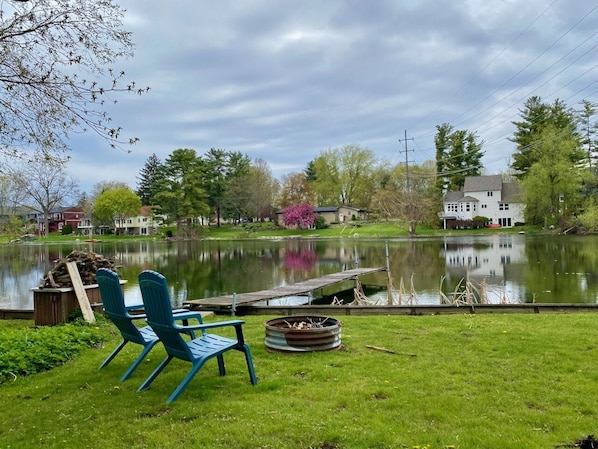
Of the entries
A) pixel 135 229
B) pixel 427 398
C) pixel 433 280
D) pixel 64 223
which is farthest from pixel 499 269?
pixel 64 223

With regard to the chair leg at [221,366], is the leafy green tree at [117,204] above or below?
above

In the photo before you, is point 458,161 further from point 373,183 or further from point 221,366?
point 221,366

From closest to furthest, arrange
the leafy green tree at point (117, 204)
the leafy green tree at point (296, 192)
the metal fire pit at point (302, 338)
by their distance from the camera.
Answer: the metal fire pit at point (302, 338) < the leafy green tree at point (117, 204) < the leafy green tree at point (296, 192)

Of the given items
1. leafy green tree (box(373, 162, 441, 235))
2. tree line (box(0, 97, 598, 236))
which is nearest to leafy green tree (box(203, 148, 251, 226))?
tree line (box(0, 97, 598, 236))

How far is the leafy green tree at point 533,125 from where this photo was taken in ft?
198

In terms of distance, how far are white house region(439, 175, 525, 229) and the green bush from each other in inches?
2360

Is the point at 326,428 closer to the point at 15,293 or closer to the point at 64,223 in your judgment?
the point at 15,293

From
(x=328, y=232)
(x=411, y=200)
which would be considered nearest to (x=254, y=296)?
(x=411, y=200)

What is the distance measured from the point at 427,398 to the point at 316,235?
59.9m

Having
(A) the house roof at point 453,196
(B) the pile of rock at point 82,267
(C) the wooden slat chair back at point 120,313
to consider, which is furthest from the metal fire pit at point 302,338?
(A) the house roof at point 453,196

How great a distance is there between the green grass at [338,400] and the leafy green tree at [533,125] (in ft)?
199

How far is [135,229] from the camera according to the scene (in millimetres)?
83625

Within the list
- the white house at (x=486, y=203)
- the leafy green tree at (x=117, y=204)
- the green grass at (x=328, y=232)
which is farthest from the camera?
the leafy green tree at (x=117, y=204)

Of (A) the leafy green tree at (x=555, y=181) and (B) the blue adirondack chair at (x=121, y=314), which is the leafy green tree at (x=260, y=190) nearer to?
(A) the leafy green tree at (x=555, y=181)
